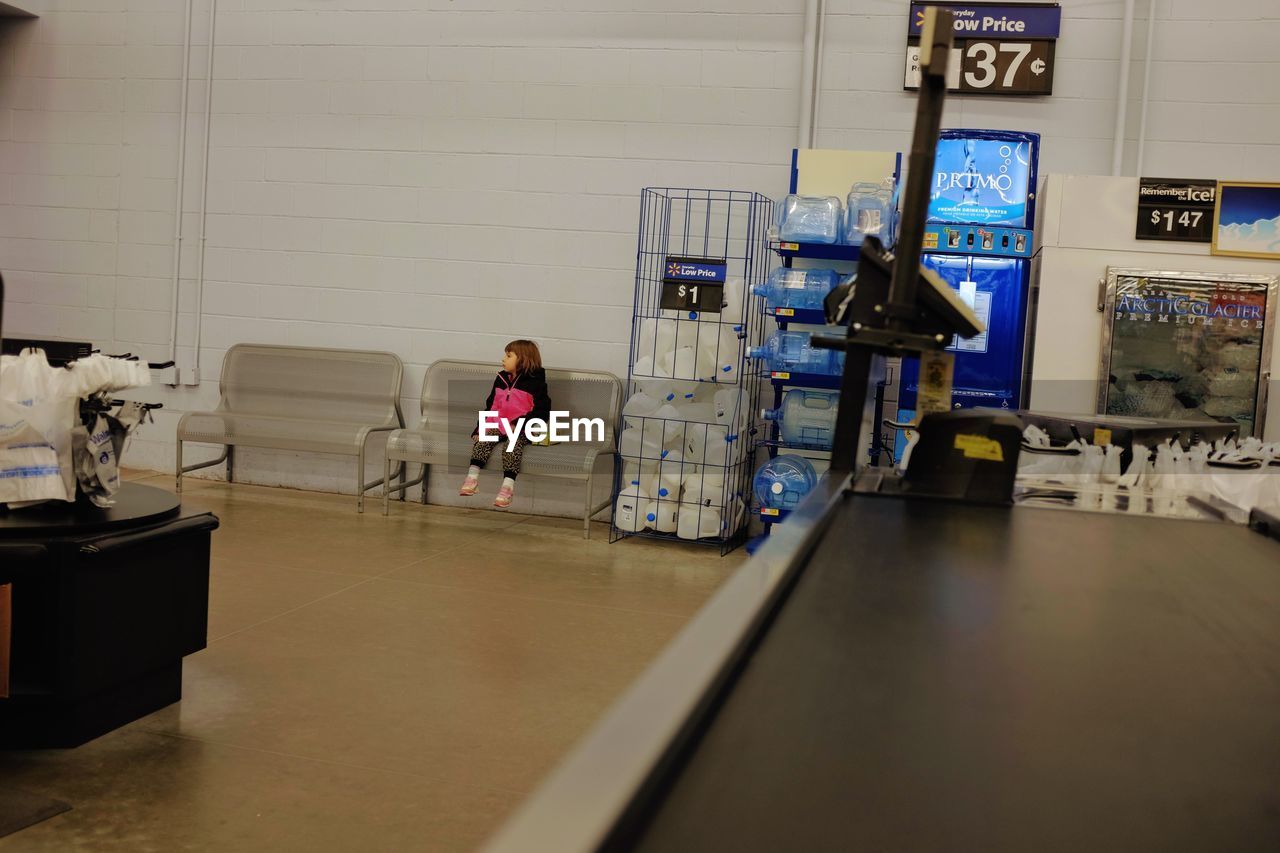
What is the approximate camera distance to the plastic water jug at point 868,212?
213 inches

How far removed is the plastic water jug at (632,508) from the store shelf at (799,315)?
3.75ft

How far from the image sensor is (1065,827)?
79cm

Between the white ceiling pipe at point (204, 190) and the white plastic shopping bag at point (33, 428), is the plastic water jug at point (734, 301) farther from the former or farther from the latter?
the white plastic shopping bag at point (33, 428)

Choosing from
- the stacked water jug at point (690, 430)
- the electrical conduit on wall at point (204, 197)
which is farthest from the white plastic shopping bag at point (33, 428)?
the electrical conduit on wall at point (204, 197)

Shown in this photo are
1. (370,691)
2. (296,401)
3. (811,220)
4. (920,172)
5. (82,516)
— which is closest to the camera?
(920,172)

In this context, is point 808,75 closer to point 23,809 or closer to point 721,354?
point 721,354

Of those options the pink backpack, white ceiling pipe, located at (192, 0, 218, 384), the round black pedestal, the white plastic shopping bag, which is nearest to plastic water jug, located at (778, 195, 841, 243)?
the pink backpack

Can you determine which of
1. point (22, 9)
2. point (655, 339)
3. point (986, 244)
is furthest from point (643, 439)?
point (22, 9)

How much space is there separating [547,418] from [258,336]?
2111mm

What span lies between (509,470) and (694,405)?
1048 millimetres

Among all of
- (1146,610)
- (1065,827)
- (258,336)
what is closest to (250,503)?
(258,336)

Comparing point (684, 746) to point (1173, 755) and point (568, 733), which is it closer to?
point (1173, 755)

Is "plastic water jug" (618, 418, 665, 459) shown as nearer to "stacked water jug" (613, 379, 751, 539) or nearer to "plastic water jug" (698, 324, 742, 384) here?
"stacked water jug" (613, 379, 751, 539)

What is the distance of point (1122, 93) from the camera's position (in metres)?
5.80
